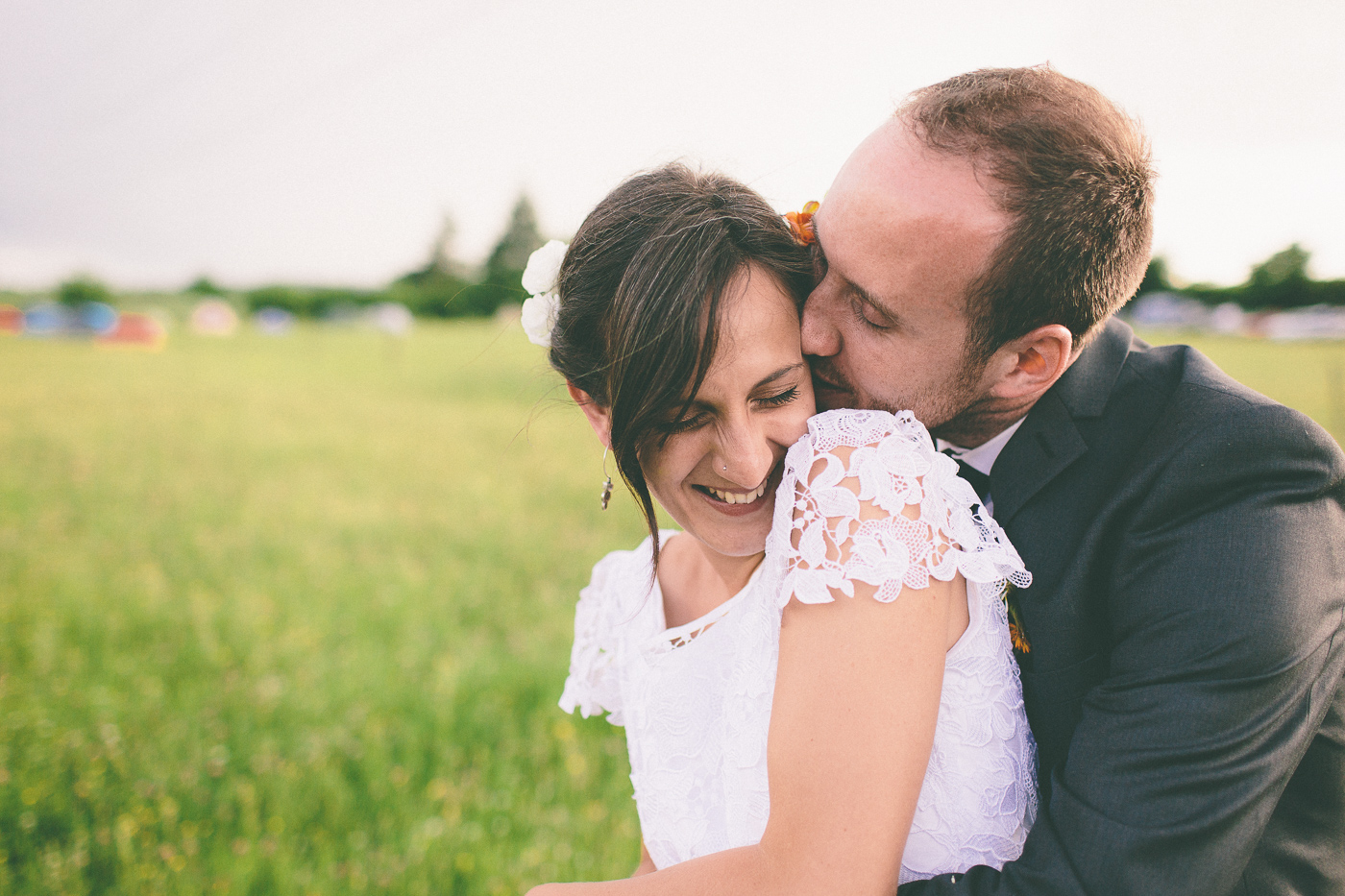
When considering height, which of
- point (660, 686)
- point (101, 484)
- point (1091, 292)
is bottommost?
point (101, 484)

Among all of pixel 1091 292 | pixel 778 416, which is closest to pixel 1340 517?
pixel 1091 292

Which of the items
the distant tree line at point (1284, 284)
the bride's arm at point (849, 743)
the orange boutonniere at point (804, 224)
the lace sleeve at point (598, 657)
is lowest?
the distant tree line at point (1284, 284)

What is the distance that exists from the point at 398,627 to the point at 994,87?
601cm

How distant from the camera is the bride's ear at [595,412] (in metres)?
2.27

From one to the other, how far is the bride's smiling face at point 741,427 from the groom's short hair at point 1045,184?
0.54 m

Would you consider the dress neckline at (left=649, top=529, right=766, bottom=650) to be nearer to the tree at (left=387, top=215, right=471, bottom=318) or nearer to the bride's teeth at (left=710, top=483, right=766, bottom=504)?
the bride's teeth at (left=710, top=483, right=766, bottom=504)

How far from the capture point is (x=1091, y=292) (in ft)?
6.88

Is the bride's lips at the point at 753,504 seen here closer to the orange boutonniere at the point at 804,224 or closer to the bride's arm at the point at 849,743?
the bride's arm at the point at 849,743

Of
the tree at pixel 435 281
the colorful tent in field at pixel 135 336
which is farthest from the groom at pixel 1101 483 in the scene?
the tree at pixel 435 281

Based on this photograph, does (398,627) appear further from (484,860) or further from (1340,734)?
(1340,734)

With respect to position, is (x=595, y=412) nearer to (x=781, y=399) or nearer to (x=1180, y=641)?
(x=781, y=399)

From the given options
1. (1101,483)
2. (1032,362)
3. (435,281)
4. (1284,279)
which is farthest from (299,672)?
(435,281)

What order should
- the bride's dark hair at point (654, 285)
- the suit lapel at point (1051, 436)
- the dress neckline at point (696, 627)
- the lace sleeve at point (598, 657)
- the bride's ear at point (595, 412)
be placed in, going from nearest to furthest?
the bride's dark hair at point (654, 285), the suit lapel at point (1051, 436), the dress neckline at point (696, 627), the bride's ear at point (595, 412), the lace sleeve at point (598, 657)

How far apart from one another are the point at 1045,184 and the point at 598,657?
6.82 ft
